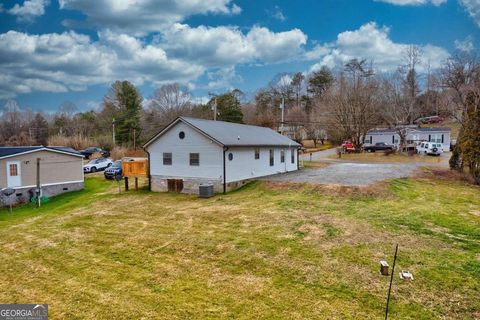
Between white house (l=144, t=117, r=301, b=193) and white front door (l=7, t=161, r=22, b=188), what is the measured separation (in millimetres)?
9914

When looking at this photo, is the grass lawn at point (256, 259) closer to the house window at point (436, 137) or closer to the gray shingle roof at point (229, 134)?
the gray shingle roof at point (229, 134)

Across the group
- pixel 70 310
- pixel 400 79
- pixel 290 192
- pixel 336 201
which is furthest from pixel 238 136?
pixel 400 79

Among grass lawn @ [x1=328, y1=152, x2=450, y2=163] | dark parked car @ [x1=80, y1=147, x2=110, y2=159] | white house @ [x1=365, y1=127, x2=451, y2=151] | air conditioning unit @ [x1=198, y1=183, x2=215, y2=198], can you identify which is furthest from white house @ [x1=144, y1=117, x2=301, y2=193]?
white house @ [x1=365, y1=127, x2=451, y2=151]

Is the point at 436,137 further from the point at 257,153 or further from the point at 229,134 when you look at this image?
the point at 229,134

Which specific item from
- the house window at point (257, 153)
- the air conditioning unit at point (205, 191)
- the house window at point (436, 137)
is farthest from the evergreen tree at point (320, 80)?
the air conditioning unit at point (205, 191)

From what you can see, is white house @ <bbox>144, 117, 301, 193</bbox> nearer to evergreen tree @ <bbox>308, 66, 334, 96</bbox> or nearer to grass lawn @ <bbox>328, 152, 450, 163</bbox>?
grass lawn @ <bbox>328, 152, 450, 163</bbox>

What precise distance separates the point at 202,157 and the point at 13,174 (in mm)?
14252

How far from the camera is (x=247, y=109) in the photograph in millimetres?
65000

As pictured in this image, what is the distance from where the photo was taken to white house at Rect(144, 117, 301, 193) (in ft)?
61.2

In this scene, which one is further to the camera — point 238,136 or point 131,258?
point 238,136

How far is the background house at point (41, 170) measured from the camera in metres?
22.4

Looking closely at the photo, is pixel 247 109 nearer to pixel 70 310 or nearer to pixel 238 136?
pixel 238 136

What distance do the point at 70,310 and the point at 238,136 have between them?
51.9ft

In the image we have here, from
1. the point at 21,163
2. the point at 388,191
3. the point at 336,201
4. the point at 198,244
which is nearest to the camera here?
the point at 198,244
